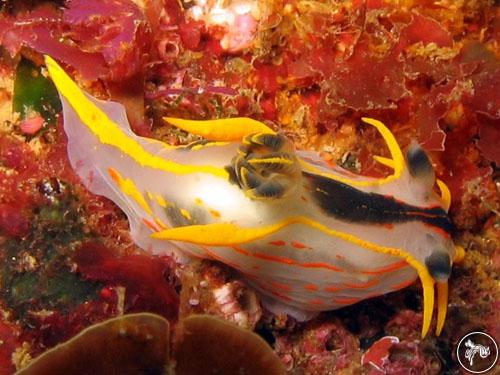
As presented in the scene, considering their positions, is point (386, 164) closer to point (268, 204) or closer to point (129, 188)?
point (268, 204)

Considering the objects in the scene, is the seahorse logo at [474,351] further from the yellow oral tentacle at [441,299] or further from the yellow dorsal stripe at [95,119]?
the yellow dorsal stripe at [95,119]

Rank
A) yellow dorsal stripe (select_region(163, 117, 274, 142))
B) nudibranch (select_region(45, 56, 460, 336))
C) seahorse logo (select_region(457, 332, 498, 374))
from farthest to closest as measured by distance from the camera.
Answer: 1. seahorse logo (select_region(457, 332, 498, 374))
2. yellow dorsal stripe (select_region(163, 117, 274, 142))
3. nudibranch (select_region(45, 56, 460, 336))

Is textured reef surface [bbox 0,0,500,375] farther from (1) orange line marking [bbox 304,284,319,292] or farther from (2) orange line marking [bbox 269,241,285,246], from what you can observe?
(2) orange line marking [bbox 269,241,285,246]

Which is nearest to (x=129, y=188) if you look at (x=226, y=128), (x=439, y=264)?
(x=226, y=128)

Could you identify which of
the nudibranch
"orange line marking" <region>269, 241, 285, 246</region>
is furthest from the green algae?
"orange line marking" <region>269, 241, 285, 246</region>

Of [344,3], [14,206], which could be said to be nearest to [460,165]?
[344,3]
